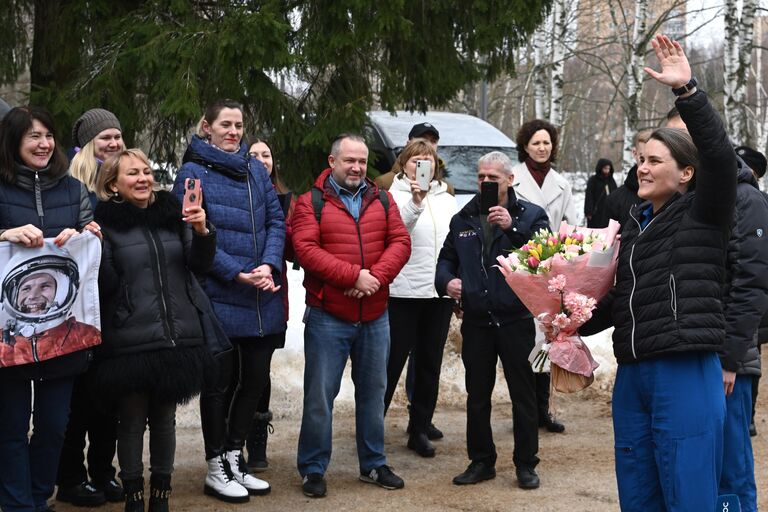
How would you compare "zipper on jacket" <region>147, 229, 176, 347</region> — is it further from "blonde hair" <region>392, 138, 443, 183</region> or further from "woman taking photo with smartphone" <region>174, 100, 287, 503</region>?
"blonde hair" <region>392, 138, 443, 183</region>

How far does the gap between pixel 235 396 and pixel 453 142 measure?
346 inches

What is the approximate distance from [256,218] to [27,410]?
1.78m

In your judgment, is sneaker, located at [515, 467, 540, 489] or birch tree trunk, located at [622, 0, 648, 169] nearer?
sneaker, located at [515, 467, 540, 489]

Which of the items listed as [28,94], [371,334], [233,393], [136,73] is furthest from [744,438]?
[28,94]

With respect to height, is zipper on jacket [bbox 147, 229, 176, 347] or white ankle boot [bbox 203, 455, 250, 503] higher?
zipper on jacket [bbox 147, 229, 176, 347]

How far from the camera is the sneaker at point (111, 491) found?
5.89m

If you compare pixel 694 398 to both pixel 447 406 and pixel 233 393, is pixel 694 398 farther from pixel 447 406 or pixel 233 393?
pixel 447 406

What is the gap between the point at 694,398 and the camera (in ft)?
13.7

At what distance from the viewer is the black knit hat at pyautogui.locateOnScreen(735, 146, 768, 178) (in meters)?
6.55

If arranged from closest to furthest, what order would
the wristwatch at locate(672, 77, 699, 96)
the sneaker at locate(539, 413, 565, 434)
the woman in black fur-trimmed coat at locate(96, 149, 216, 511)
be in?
the wristwatch at locate(672, 77, 699, 96), the woman in black fur-trimmed coat at locate(96, 149, 216, 511), the sneaker at locate(539, 413, 565, 434)

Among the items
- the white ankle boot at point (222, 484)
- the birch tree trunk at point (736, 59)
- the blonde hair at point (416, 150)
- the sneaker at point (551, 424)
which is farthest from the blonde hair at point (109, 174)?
the birch tree trunk at point (736, 59)

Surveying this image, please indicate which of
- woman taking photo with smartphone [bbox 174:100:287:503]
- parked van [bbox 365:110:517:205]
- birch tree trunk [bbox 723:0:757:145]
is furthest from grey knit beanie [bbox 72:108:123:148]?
birch tree trunk [bbox 723:0:757:145]

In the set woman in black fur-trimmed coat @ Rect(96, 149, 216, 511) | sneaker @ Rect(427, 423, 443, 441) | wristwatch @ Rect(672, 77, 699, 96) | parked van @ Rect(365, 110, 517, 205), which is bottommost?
sneaker @ Rect(427, 423, 443, 441)

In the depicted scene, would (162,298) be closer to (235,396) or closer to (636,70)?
(235,396)
